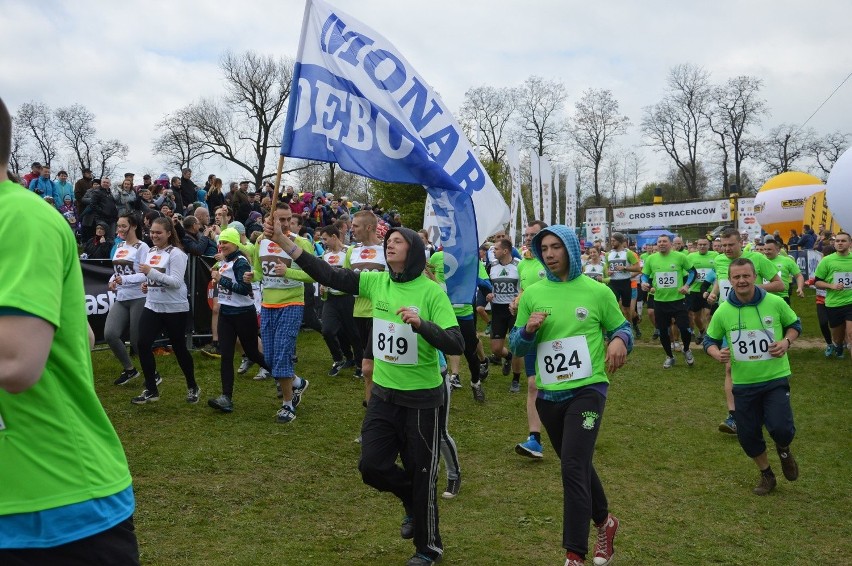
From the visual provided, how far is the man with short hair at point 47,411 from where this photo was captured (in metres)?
1.85

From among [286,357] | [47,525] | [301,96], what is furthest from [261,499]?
[47,525]

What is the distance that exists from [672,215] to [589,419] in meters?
40.5

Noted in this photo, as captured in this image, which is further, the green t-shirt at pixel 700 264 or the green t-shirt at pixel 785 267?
the green t-shirt at pixel 700 264

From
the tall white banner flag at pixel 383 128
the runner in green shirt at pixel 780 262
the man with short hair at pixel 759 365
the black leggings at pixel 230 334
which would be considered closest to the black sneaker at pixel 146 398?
the black leggings at pixel 230 334

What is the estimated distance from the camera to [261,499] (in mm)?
6289

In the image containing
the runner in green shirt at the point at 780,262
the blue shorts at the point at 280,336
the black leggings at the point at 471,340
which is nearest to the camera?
the blue shorts at the point at 280,336

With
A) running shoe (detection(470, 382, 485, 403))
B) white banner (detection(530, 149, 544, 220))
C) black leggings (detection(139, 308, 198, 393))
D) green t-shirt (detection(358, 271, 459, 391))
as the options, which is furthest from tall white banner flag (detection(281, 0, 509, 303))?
white banner (detection(530, 149, 544, 220))

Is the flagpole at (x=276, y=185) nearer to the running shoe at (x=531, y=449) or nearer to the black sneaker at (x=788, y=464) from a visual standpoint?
the running shoe at (x=531, y=449)

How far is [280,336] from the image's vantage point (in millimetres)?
8492

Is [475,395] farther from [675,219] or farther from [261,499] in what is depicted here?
[675,219]

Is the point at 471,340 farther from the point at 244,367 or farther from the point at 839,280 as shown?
the point at 839,280

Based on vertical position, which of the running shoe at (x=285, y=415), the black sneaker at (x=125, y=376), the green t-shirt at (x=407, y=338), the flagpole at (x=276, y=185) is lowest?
the running shoe at (x=285, y=415)

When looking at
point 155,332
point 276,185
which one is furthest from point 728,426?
point 155,332

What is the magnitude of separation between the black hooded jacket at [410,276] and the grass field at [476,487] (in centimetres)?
145
